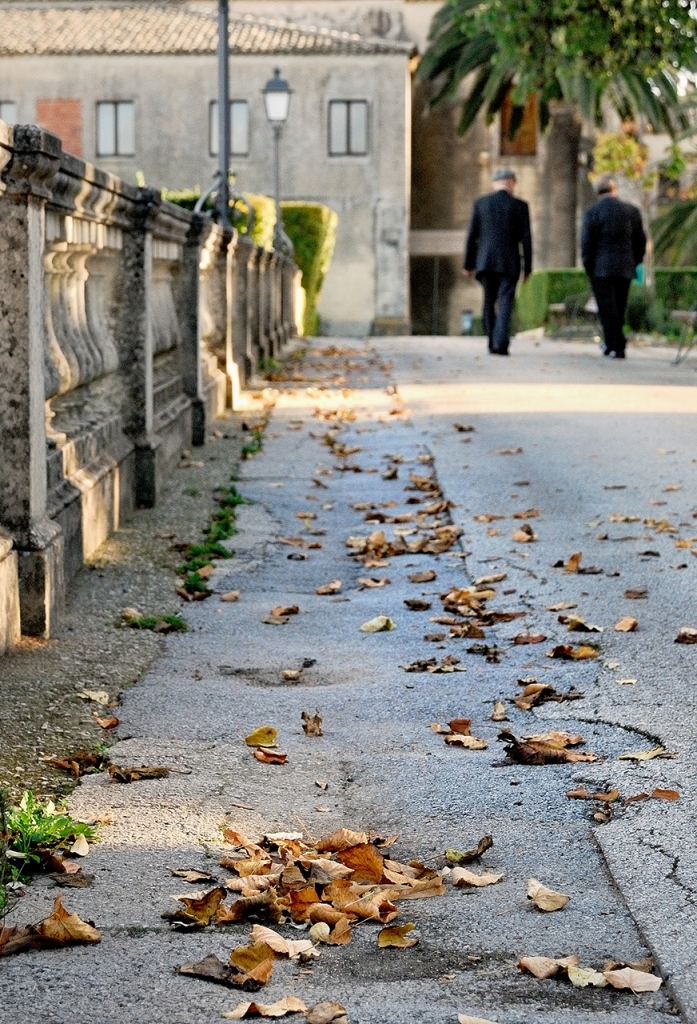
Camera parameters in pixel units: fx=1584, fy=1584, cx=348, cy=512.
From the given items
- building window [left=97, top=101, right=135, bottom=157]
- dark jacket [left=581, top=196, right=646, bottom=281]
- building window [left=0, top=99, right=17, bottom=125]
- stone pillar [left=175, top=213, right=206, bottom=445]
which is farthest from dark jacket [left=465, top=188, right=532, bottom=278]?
building window [left=0, top=99, right=17, bottom=125]

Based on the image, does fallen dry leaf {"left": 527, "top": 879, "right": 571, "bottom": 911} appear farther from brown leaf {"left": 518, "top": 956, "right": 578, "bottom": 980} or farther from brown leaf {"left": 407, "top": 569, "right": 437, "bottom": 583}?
brown leaf {"left": 407, "top": 569, "right": 437, "bottom": 583}

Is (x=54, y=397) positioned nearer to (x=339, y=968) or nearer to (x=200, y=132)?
(x=339, y=968)

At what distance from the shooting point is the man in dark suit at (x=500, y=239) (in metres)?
17.8

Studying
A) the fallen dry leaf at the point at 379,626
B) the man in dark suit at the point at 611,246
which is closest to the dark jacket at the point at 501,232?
the man in dark suit at the point at 611,246

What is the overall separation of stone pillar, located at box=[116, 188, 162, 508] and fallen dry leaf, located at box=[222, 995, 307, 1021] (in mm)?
5315

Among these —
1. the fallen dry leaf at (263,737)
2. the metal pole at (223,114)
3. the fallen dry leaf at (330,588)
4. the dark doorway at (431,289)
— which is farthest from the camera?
the dark doorway at (431,289)

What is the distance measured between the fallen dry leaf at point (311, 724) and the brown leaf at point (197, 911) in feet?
3.85

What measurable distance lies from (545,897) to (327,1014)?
2.04 feet

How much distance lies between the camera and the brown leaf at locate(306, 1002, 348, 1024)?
8.20ft

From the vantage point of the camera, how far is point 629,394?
13.9 m

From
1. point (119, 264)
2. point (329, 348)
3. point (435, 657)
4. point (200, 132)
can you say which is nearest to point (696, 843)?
point (435, 657)

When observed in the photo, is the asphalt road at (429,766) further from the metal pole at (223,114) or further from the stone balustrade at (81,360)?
the metal pole at (223,114)

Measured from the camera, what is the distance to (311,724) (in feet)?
13.8

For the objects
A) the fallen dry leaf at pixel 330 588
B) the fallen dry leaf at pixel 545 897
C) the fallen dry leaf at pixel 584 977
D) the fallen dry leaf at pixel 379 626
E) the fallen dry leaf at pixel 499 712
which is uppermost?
the fallen dry leaf at pixel 584 977
